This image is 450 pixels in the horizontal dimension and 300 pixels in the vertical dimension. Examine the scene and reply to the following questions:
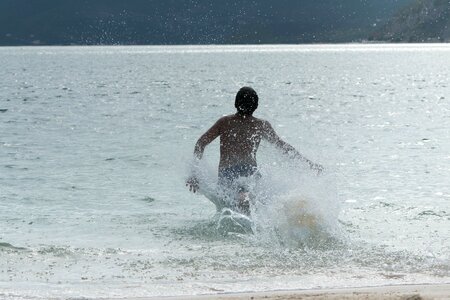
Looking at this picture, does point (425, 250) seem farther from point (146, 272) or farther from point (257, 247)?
point (146, 272)

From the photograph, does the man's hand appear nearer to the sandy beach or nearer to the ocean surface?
the ocean surface

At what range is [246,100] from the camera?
1022 centimetres

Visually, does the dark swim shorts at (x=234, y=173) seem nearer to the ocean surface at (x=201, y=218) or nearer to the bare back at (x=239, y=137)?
the bare back at (x=239, y=137)

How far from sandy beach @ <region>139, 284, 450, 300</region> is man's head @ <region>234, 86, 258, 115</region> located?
11.0 ft

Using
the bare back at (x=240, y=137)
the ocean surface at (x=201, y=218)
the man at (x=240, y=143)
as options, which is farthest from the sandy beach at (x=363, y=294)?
the bare back at (x=240, y=137)

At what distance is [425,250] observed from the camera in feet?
30.7

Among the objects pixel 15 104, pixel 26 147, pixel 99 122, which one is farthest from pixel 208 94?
pixel 26 147

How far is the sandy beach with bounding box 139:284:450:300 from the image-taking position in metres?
6.71

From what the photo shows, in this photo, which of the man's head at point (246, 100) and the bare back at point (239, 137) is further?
the bare back at point (239, 137)

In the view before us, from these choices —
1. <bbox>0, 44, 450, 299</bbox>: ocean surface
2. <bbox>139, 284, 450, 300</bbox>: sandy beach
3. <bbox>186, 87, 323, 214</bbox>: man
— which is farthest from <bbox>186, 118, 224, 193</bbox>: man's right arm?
<bbox>139, 284, 450, 300</bbox>: sandy beach

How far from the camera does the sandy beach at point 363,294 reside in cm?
671

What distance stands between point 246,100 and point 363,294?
3.84m

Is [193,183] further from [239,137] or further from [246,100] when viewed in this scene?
[246,100]

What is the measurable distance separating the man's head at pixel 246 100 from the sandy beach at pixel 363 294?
336cm
